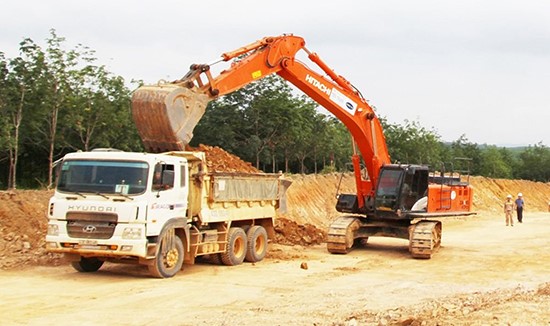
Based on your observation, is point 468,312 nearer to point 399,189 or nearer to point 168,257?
point 168,257

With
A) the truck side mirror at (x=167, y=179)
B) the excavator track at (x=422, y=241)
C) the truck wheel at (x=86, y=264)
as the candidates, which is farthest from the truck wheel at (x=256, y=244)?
the excavator track at (x=422, y=241)

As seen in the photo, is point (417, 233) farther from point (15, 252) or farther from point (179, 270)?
point (15, 252)

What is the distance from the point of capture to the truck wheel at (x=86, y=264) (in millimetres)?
15258

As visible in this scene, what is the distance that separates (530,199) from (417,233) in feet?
130

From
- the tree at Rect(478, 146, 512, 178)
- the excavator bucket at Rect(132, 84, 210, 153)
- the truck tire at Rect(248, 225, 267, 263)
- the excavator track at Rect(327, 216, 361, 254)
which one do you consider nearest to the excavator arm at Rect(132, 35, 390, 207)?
the excavator bucket at Rect(132, 84, 210, 153)

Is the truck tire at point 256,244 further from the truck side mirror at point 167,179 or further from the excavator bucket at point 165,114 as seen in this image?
the truck side mirror at point 167,179

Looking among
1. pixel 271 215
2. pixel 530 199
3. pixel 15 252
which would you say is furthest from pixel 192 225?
pixel 530 199

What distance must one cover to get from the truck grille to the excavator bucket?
2.40 metres

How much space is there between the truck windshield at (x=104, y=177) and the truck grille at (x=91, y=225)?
1.59 ft

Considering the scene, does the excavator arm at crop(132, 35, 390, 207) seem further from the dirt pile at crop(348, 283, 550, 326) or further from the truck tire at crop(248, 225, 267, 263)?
the dirt pile at crop(348, 283, 550, 326)

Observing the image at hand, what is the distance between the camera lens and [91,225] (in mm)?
13914

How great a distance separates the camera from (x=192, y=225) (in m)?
15.9

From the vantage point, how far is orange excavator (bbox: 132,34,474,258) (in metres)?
18.4

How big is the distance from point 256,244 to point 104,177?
5.34m
